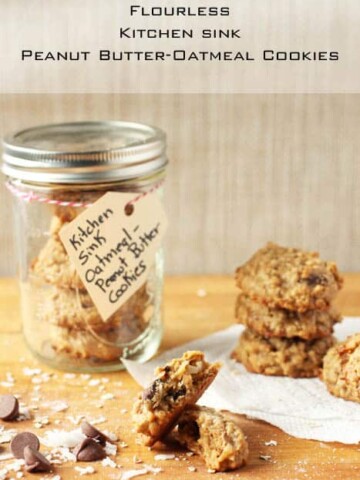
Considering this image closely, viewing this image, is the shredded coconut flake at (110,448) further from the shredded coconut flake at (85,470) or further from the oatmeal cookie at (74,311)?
the oatmeal cookie at (74,311)

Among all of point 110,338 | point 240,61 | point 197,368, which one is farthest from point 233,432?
point 240,61

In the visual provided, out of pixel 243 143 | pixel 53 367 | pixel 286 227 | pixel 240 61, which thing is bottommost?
pixel 53 367

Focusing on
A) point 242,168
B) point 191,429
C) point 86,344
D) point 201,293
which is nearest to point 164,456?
point 191,429

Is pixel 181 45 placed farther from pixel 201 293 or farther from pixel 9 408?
pixel 201 293

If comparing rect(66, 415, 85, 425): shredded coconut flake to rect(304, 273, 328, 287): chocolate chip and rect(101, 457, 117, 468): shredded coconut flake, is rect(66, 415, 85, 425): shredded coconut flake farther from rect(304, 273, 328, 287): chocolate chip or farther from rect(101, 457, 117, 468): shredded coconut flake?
rect(304, 273, 328, 287): chocolate chip

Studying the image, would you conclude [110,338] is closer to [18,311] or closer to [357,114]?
[18,311]

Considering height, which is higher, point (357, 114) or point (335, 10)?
point (335, 10)

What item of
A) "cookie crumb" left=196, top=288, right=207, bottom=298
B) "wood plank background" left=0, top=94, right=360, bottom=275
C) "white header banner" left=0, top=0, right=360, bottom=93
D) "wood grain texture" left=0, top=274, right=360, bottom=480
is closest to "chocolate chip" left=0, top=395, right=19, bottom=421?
"wood grain texture" left=0, top=274, right=360, bottom=480
